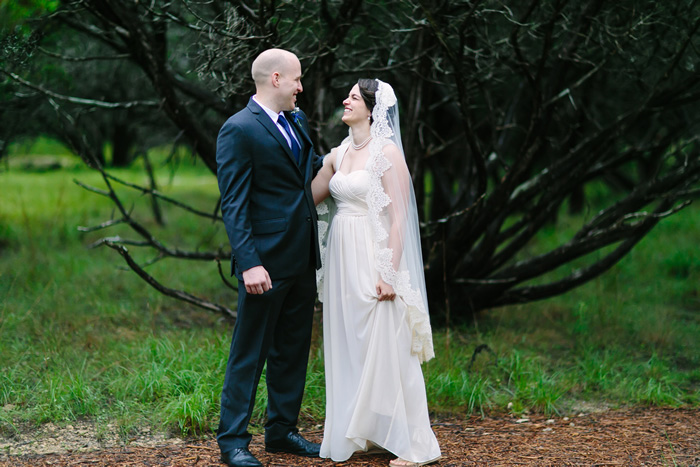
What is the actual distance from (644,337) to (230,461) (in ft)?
15.2

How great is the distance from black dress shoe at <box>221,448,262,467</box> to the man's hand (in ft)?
2.90

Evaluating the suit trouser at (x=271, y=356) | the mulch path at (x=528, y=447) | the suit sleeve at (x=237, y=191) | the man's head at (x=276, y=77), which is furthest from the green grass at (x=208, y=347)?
the man's head at (x=276, y=77)

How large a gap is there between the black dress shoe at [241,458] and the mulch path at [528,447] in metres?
0.17

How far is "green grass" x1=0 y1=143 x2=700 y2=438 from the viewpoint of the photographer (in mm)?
4648

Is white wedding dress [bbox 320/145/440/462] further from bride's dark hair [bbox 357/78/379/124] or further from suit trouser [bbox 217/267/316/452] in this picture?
bride's dark hair [bbox 357/78/379/124]

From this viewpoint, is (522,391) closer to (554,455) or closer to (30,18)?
(554,455)

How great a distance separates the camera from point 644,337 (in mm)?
6723

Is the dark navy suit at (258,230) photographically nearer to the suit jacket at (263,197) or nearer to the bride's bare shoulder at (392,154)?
the suit jacket at (263,197)

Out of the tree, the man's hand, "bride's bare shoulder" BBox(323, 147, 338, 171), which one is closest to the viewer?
the man's hand

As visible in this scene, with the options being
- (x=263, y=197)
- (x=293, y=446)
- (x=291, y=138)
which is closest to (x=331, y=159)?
(x=291, y=138)

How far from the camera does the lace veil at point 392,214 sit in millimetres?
3807

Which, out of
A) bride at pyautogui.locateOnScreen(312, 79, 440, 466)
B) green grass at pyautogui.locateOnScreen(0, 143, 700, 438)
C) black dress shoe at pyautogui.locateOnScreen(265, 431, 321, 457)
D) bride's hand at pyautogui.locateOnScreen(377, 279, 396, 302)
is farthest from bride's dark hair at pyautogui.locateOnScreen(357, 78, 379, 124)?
green grass at pyautogui.locateOnScreen(0, 143, 700, 438)

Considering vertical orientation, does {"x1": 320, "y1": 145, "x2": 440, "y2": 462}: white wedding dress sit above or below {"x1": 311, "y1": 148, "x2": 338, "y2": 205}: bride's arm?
below

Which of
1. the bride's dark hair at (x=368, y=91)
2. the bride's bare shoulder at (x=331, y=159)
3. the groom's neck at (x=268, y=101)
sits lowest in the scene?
the bride's bare shoulder at (x=331, y=159)
